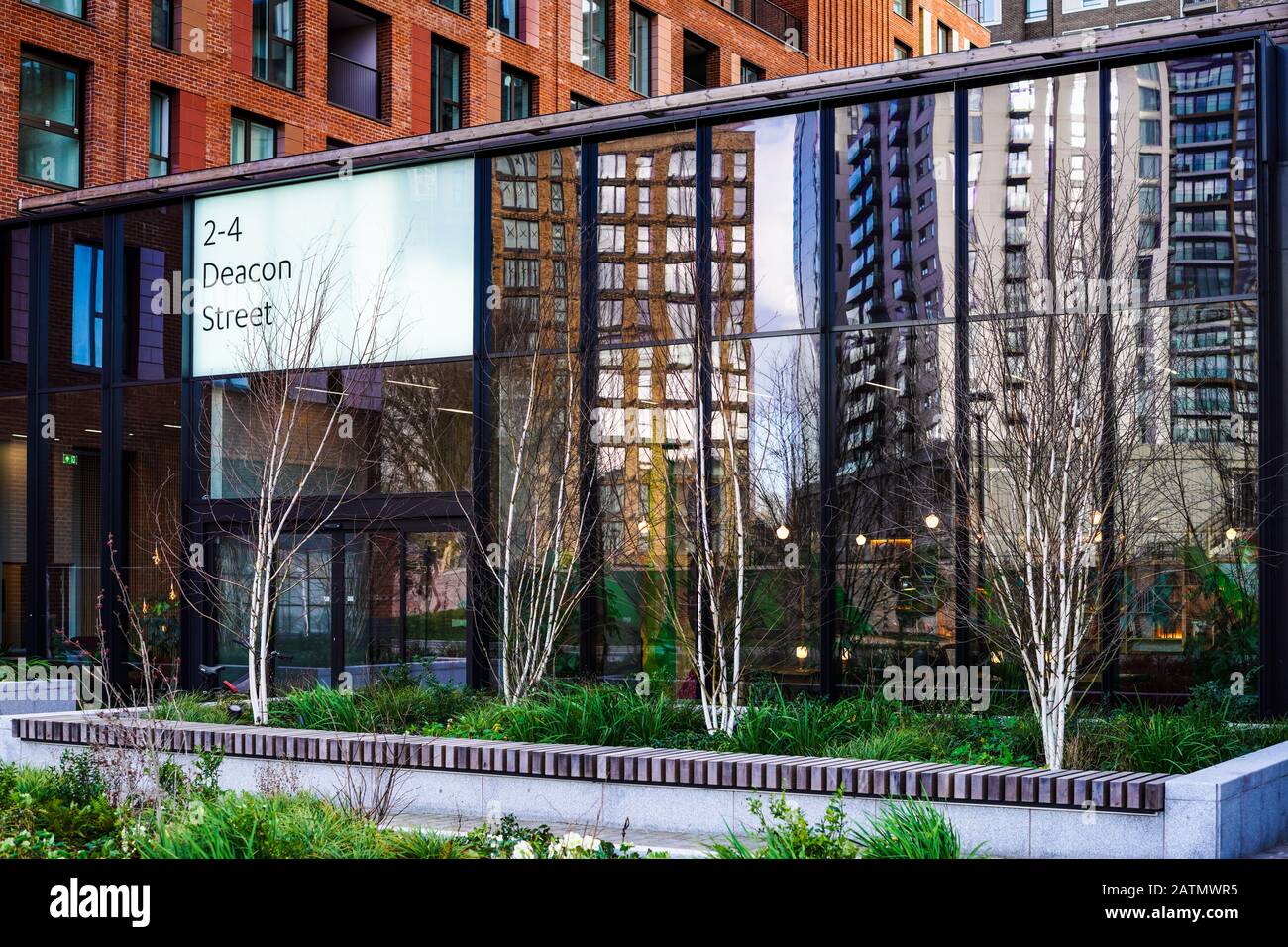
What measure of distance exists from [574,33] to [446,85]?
14.0 ft

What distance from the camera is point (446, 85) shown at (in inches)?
1297

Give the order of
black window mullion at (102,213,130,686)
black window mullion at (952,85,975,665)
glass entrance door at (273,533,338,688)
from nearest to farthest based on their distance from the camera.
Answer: black window mullion at (952,85,975,665) < glass entrance door at (273,533,338,688) < black window mullion at (102,213,130,686)

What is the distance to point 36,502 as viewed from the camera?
20531 millimetres

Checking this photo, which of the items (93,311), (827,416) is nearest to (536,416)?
(827,416)

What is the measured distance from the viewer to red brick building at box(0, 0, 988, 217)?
2488 cm

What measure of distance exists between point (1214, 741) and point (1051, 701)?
49.3 inches

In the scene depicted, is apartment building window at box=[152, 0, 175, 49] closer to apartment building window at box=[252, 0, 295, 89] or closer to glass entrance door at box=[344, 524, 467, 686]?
apartment building window at box=[252, 0, 295, 89]

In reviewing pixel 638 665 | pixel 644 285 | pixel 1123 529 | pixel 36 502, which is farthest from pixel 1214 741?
pixel 36 502

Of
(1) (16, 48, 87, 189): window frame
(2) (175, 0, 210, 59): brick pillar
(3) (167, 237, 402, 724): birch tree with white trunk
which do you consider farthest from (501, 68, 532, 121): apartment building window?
(3) (167, 237, 402, 724): birch tree with white trunk

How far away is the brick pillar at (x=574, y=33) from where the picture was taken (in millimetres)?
35375

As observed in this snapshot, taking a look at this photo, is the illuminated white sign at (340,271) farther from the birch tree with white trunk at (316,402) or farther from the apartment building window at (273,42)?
the apartment building window at (273,42)

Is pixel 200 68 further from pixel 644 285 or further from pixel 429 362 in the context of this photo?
pixel 644 285

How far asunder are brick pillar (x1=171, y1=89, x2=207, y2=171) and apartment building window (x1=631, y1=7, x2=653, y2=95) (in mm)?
13144
